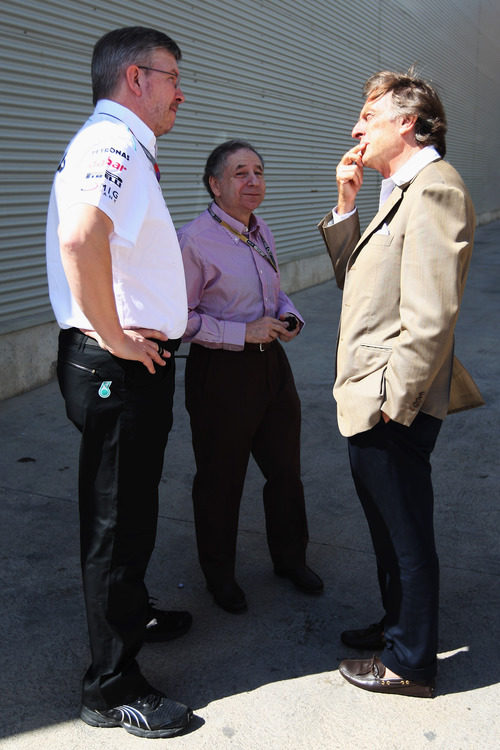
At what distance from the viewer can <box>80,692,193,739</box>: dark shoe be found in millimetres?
2246

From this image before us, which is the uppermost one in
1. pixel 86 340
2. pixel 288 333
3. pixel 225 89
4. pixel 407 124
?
pixel 225 89

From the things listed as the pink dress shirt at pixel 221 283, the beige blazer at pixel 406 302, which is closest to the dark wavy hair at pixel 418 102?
the beige blazer at pixel 406 302

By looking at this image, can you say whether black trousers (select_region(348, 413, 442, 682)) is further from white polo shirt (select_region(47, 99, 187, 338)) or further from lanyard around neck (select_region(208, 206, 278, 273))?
lanyard around neck (select_region(208, 206, 278, 273))

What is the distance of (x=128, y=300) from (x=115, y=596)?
908 mm

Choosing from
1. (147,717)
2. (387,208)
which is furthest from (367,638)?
(387,208)

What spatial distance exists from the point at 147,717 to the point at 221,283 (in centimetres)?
159

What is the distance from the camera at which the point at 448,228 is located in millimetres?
2039

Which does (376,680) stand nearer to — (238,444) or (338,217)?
(238,444)

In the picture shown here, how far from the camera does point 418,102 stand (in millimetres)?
2195

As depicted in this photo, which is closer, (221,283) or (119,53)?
(119,53)

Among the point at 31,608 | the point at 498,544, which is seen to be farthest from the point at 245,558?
the point at 498,544

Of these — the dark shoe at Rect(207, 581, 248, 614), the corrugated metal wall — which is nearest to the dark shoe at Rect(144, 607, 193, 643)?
the dark shoe at Rect(207, 581, 248, 614)

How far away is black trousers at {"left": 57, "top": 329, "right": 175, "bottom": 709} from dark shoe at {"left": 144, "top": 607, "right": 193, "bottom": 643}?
1.45 feet

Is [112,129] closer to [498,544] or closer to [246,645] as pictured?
[246,645]
